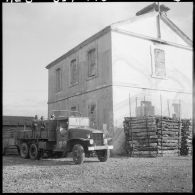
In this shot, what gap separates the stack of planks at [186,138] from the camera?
651 inches

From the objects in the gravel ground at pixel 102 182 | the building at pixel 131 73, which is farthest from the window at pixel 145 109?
the gravel ground at pixel 102 182

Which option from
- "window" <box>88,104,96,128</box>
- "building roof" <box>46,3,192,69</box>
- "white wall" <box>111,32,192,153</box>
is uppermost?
"building roof" <box>46,3,192,69</box>

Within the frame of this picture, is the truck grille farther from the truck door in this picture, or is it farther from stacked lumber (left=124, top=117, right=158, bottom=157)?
stacked lumber (left=124, top=117, right=158, bottom=157)

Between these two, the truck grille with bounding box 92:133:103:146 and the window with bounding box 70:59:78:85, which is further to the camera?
the window with bounding box 70:59:78:85

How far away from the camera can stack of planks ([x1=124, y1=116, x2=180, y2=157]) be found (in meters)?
15.5

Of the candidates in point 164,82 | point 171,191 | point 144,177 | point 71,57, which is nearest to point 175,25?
point 164,82

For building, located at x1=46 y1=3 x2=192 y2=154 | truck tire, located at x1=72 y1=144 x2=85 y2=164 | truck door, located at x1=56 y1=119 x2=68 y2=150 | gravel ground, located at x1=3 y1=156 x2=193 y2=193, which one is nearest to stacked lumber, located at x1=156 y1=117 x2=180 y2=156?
building, located at x1=46 y1=3 x2=192 y2=154

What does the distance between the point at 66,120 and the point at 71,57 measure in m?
9.77

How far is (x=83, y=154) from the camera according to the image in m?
12.6

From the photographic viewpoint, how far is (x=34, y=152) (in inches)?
617

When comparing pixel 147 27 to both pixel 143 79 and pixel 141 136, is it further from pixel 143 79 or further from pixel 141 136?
pixel 141 136

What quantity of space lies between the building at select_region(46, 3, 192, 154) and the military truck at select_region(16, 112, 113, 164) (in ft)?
10.3

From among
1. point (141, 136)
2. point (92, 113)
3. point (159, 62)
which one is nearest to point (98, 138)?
point (141, 136)

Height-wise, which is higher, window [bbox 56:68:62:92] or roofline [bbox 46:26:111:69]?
roofline [bbox 46:26:111:69]
